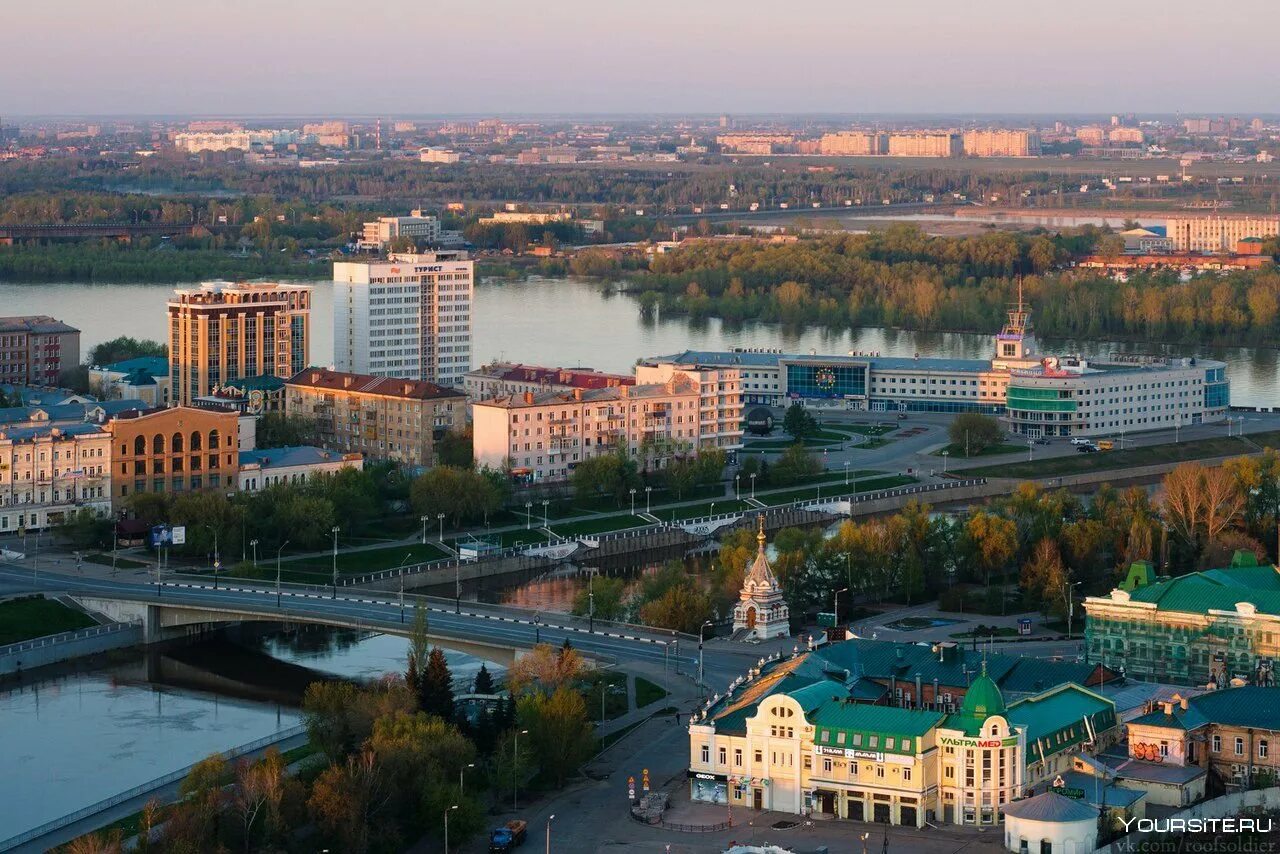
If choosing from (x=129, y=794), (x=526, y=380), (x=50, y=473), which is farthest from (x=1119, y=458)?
(x=129, y=794)

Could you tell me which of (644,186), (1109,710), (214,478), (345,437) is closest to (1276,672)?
(1109,710)

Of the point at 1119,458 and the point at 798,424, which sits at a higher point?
the point at 798,424

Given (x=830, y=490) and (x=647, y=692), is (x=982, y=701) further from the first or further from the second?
(x=830, y=490)

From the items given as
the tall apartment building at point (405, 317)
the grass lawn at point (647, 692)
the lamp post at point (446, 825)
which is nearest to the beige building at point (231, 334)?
the tall apartment building at point (405, 317)

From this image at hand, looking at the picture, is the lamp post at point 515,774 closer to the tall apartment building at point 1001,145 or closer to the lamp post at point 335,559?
the lamp post at point 335,559

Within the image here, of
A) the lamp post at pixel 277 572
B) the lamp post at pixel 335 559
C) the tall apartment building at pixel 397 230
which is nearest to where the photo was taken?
the lamp post at pixel 277 572
